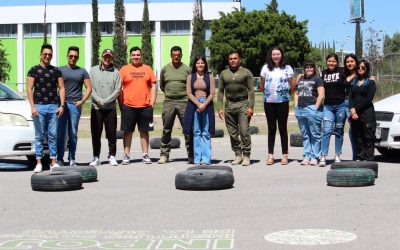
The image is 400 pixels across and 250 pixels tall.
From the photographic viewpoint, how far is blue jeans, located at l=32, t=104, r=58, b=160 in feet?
37.4

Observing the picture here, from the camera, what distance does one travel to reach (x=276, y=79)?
39.8ft

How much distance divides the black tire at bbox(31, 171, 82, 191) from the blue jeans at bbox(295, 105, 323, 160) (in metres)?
4.14

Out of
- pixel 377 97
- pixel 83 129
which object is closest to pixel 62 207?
pixel 83 129


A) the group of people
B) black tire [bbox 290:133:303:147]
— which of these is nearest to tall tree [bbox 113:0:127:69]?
black tire [bbox 290:133:303:147]

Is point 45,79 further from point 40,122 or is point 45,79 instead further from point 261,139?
point 261,139

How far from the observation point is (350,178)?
9.60m

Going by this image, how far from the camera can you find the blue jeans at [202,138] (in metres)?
12.4

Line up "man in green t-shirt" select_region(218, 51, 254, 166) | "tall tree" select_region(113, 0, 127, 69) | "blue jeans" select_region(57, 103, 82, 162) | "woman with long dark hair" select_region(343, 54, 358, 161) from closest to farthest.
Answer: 1. "woman with long dark hair" select_region(343, 54, 358, 161)
2. "blue jeans" select_region(57, 103, 82, 162)
3. "man in green t-shirt" select_region(218, 51, 254, 166)
4. "tall tree" select_region(113, 0, 127, 69)

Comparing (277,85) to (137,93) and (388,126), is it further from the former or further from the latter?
(137,93)

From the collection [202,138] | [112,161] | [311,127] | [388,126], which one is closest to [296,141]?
[388,126]

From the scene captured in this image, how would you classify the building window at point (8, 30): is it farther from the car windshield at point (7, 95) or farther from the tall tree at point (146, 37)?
the car windshield at point (7, 95)

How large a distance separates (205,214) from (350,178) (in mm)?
2632

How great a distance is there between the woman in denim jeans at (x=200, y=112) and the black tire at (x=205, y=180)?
270cm

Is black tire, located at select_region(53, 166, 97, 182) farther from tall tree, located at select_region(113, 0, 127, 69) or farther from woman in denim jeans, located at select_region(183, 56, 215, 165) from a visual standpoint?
tall tree, located at select_region(113, 0, 127, 69)
